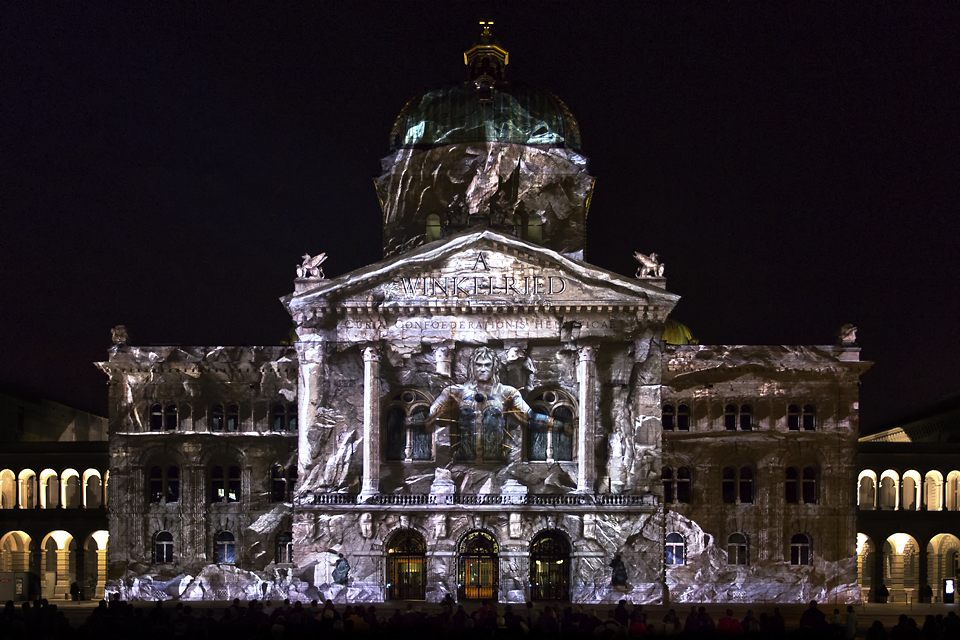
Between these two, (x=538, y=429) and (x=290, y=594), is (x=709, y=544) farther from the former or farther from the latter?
(x=290, y=594)

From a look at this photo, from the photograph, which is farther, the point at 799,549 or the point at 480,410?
the point at 799,549

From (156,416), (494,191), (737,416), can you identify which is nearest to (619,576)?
(737,416)

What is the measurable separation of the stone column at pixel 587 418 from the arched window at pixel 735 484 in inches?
354

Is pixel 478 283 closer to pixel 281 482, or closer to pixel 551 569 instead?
pixel 551 569

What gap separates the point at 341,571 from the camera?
4538cm

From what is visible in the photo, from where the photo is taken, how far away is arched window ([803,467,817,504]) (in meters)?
51.5

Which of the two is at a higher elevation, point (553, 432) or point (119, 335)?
point (119, 335)

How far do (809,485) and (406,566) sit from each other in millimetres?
19574

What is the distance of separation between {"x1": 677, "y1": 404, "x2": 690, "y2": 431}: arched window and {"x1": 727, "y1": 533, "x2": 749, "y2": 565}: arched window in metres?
5.50

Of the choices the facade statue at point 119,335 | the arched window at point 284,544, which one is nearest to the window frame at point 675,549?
the arched window at point 284,544

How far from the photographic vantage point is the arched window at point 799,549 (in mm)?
50938

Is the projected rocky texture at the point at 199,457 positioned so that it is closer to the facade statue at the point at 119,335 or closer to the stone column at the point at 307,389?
the facade statue at the point at 119,335

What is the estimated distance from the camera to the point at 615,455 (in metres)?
46.6

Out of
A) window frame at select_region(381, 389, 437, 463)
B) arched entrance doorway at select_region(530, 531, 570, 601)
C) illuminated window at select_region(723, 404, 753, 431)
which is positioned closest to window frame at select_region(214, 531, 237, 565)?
window frame at select_region(381, 389, 437, 463)
